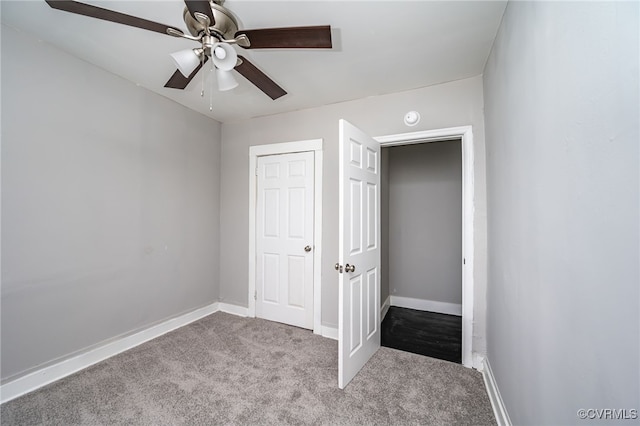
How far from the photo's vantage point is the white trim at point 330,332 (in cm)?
278

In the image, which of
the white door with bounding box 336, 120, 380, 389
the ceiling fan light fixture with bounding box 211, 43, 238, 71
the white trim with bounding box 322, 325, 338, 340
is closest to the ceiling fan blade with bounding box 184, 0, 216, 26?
the ceiling fan light fixture with bounding box 211, 43, 238, 71

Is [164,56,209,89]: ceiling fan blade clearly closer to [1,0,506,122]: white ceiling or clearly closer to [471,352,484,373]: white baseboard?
[1,0,506,122]: white ceiling

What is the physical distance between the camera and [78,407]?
1.71 metres

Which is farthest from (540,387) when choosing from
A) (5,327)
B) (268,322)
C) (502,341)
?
(5,327)

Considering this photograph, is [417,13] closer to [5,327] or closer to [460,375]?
[460,375]

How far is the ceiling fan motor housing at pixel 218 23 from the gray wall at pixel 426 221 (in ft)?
9.47

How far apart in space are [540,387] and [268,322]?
104 inches

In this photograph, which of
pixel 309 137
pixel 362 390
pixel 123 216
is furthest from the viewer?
pixel 309 137

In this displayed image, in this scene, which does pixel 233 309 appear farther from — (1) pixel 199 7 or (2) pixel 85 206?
(1) pixel 199 7

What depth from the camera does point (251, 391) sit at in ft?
6.17

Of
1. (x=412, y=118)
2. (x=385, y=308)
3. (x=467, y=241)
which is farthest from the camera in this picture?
(x=385, y=308)

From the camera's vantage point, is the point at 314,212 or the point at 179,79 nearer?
the point at 179,79

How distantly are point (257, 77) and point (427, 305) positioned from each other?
352 centimetres

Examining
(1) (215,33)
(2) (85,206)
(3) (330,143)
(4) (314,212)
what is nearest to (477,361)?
(4) (314,212)
